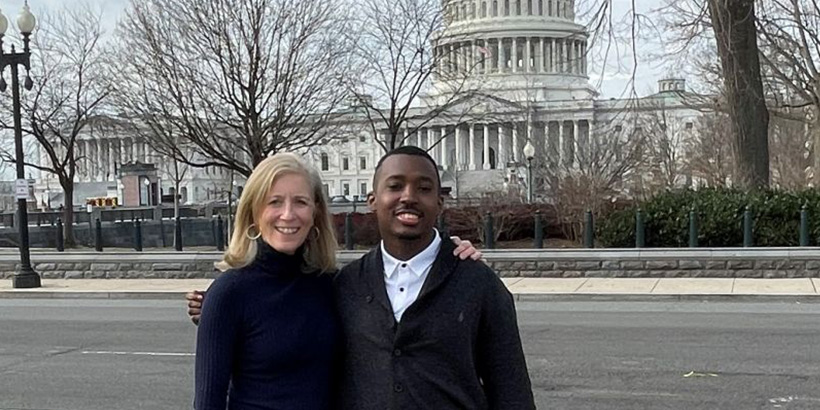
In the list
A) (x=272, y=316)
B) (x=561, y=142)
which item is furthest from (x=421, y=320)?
(x=561, y=142)

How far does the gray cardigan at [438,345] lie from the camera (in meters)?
2.60

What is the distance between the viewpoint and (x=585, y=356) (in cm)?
983

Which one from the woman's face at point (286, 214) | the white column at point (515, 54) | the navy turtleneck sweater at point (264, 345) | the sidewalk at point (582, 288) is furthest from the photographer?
the white column at point (515, 54)

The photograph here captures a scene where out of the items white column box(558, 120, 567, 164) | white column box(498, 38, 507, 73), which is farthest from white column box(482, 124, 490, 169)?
white column box(558, 120, 567, 164)

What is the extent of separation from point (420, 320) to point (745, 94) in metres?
18.9

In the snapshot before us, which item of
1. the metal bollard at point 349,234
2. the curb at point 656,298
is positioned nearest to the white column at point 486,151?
the metal bollard at point 349,234

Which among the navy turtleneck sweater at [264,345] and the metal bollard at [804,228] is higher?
the navy turtleneck sweater at [264,345]

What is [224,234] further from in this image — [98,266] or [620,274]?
[620,274]

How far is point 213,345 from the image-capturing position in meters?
2.70

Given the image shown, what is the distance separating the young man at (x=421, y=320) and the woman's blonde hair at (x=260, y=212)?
7.8 inches

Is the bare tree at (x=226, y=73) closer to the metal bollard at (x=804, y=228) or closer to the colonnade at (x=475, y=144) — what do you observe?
the metal bollard at (x=804, y=228)

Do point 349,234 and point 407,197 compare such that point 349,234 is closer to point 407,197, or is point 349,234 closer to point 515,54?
point 407,197

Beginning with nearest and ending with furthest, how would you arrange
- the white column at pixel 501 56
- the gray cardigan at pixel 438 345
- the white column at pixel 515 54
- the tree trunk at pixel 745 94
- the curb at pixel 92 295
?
the gray cardigan at pixel 438 345 < the curb at pixel 92 295 < the tree trunk at pixel 745 94 < the white column at pixel 501 56 < the white column at pixel 515 54

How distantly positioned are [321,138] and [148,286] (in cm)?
914
